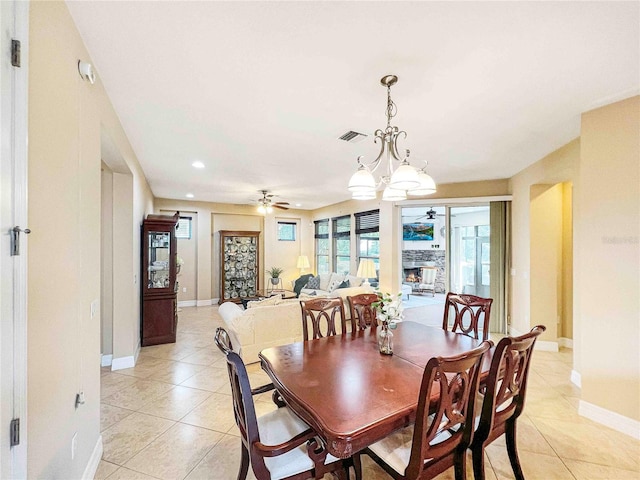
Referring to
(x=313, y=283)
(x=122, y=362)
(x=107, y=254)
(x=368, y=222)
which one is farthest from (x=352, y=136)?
(x=313, y=283)

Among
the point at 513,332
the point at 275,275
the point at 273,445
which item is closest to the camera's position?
the point at 273,445

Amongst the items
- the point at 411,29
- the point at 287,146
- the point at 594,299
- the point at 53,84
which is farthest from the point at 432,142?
the point at 53,84

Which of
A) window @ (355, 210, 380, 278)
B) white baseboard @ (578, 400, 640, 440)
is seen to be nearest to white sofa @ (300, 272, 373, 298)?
window @ (355, 210, 380, 278)

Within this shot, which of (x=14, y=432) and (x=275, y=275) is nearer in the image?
(x=14, y=432)

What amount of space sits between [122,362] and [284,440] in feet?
10.2

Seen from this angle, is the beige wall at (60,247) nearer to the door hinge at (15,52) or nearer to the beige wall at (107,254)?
the door hinge at (15,52)

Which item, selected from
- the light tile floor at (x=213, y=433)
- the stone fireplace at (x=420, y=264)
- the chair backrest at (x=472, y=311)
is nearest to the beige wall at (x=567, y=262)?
the light tile floor at (x=213, y=433)

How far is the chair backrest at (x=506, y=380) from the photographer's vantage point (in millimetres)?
1573

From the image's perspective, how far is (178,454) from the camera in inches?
85.0

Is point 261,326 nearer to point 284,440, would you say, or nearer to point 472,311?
point 284,440

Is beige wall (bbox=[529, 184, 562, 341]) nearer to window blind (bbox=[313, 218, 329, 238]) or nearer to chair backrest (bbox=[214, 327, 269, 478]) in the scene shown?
chair backrest (bbox=[214, 327, 269, 478])

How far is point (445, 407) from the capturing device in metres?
1.42

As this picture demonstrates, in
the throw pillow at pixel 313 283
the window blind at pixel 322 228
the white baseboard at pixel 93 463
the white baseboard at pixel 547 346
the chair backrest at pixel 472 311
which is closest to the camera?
the white baseboard at pixel 93 463

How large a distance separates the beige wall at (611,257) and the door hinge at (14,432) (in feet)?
12.7
